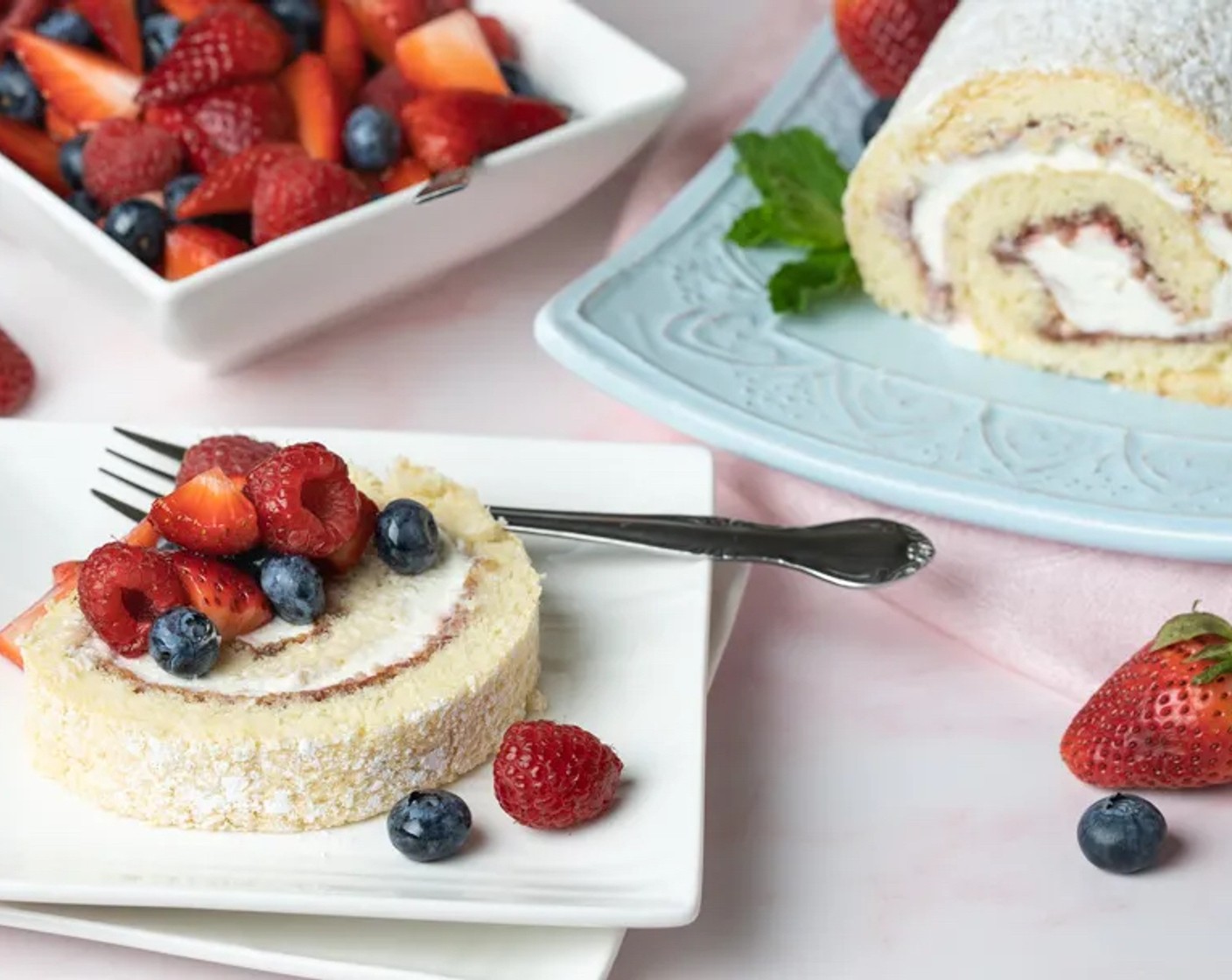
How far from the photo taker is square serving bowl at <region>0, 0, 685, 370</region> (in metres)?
2.28

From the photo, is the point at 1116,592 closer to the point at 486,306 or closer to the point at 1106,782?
the point at 1106,782

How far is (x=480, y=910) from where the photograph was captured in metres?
1.55

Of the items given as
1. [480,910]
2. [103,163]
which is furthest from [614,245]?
[480,910]

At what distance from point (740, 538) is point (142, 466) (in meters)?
0.62

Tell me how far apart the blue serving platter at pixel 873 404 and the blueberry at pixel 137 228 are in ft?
1.58

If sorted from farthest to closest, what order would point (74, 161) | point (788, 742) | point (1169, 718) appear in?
point (74, 161), point (788, 742), point (1169, 718)

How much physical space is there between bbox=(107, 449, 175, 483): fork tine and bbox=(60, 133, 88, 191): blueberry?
24.2 inches

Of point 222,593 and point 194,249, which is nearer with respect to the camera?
point 222,593

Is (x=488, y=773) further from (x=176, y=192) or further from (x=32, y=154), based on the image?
(x=32, y=154)

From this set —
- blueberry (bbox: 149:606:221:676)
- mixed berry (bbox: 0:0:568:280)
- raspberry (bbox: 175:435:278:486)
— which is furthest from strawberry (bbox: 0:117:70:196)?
blueberry (bbox: 149:606:221:676)

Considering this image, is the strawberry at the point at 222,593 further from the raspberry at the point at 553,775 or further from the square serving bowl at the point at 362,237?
the square serving bowl at the point at 362,237

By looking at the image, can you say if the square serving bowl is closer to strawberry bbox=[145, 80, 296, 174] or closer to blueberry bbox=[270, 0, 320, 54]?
strawberry bbox=[145, 80, 296, 174]

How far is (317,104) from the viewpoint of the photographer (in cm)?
262

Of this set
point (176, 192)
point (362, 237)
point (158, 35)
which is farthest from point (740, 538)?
point (158, 35)
